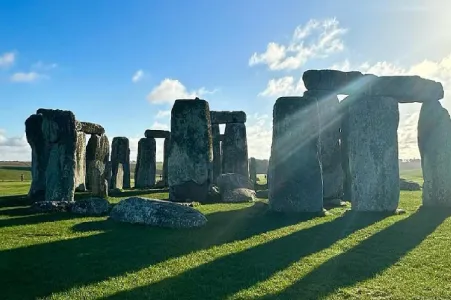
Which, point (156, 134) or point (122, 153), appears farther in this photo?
point (156, 134)

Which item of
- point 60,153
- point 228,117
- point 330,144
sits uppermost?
point 228,117

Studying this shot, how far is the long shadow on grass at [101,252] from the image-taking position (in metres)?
6.84

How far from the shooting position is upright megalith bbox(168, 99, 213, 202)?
18188 mm

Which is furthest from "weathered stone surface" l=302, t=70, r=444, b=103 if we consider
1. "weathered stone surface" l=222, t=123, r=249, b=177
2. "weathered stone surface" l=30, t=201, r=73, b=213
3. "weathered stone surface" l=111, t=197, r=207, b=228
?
"weathered stone surface" l=30, t=201, r=73, b=213

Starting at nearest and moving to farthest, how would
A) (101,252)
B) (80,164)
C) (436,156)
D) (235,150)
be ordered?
(101,252) < (436,156) < (80,164) < (235,150)

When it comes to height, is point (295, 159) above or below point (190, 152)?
below

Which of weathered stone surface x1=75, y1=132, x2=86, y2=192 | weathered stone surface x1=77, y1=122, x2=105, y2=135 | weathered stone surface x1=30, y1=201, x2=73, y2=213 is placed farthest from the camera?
weathered stone surface x1=77, y1=122, x2=105, y2=135

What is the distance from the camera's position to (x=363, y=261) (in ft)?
27.0

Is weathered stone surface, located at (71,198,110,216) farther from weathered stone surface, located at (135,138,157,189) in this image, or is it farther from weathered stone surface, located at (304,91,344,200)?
weathered stone surface, located at (135,138,157,189)

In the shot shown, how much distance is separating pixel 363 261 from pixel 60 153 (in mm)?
11724

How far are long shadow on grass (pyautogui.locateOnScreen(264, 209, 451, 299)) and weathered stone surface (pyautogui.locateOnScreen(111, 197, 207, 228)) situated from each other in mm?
4388

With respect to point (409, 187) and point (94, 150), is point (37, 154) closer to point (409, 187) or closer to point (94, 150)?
point (94, 150)

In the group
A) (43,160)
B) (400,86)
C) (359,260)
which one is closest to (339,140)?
(400,86)

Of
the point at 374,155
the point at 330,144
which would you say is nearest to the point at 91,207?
the point at 374,155
